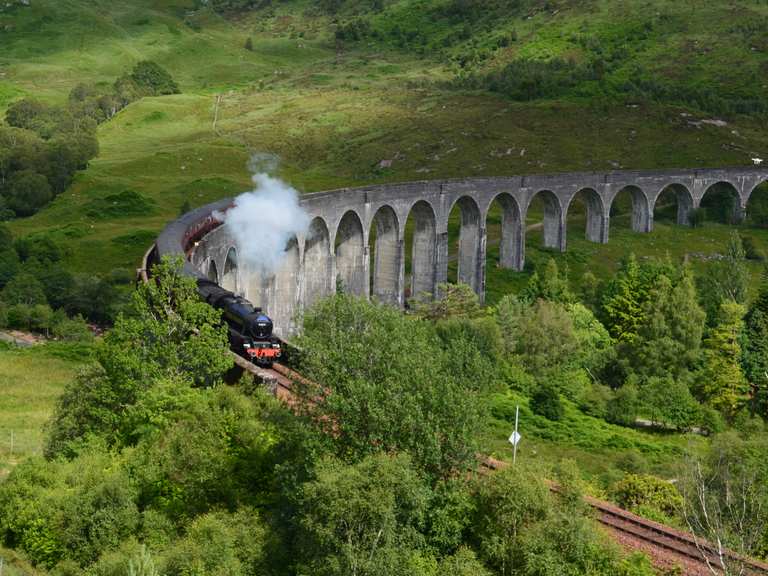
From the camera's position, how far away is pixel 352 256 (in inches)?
3137

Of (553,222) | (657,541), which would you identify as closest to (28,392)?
(657,541)

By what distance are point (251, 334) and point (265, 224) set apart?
2231 cm

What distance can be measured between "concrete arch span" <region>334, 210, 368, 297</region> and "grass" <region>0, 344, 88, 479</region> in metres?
23.6

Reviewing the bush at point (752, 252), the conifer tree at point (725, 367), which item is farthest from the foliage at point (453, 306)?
the bush at point (752, 252)

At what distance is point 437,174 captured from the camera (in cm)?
12606

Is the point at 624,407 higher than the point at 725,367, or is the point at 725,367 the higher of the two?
the point at 725,367

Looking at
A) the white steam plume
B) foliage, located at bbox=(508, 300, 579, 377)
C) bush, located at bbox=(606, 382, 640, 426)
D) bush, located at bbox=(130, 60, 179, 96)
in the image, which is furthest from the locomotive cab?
bush, located at bbox=(130, 60, 179, 96)

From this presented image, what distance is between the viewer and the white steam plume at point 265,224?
62.0 metres

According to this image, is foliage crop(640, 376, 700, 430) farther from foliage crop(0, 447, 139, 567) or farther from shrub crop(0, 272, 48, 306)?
shrub crop(0, 272, 48, 306)

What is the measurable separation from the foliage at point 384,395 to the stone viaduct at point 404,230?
21.0m

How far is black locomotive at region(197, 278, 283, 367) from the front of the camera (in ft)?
140

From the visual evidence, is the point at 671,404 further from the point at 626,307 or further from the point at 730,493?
the point at 730,493

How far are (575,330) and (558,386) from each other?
34.0 feet

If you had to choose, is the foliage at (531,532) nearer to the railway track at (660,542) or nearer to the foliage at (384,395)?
the foliage at (384,395)
